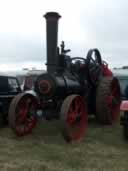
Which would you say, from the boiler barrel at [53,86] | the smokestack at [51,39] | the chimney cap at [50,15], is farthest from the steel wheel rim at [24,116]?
the chimney cap at [50,15]

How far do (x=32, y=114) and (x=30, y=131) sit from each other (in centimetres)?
34

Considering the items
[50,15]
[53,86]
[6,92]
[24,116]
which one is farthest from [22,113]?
[50,15]

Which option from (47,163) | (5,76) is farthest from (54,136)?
(5,76)

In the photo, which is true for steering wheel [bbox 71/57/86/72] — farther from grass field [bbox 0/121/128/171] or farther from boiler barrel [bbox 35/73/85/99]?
grass field [bbox 0/121/128/171]

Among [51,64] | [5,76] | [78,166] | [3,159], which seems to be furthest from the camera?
[5,76]

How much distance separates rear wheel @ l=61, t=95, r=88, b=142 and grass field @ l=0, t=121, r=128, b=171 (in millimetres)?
168

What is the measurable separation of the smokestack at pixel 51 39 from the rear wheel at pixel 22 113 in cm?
75

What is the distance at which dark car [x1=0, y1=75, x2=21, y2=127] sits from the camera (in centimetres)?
746

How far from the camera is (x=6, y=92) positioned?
8086mm

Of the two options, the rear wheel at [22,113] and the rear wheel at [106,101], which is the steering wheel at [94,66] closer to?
the rear wheel at [106,101]

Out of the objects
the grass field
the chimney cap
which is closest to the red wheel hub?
the grass field

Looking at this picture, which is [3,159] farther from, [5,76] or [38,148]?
[5,76]

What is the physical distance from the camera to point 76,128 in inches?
→ 241

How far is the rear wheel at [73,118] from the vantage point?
5562mm
